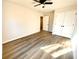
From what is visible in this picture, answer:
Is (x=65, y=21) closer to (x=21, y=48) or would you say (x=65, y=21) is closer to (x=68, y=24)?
(x=68, y=24)

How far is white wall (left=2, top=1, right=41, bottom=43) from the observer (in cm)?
487

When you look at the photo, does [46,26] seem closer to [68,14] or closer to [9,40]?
[68,14]

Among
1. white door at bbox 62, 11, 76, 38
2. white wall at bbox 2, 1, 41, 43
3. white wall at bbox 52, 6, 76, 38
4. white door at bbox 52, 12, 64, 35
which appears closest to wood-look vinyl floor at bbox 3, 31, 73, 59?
white wall at bbox 2, 1, 41, 43

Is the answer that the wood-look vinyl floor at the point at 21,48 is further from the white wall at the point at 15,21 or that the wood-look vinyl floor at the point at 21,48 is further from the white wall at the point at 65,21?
the white wall at the point at 65,21

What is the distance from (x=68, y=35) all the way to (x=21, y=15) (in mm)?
3918

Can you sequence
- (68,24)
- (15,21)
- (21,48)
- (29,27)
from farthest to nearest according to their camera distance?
(29,27) → (68,24) → (15,21) → (21,48)

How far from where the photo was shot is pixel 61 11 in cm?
707

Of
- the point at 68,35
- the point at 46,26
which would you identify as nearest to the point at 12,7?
the point at 68,35

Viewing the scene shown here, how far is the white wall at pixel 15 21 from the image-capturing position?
16.0 feet

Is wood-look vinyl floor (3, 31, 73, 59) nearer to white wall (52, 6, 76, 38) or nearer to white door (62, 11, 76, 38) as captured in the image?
white door (62, 11, 76, 38)

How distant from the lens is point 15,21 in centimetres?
566

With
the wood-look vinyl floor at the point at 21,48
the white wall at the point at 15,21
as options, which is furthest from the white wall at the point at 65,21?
the white wall at the point at 15,21

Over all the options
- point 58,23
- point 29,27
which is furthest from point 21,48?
point 58,23

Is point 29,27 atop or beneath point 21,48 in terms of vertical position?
atop
